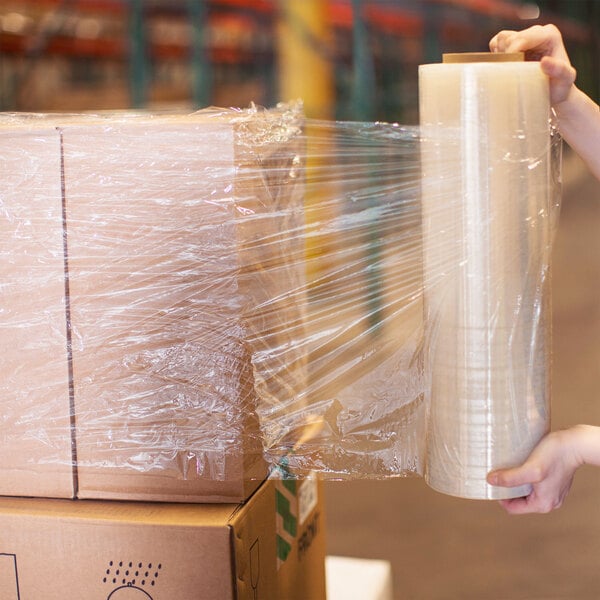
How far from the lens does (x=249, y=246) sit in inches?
42.1

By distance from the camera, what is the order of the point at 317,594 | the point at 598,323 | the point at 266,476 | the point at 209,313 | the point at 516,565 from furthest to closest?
the point at 598,323 < the point at 516,565 < the point at 317,594 < the point at 266,476 < the point at 209,313

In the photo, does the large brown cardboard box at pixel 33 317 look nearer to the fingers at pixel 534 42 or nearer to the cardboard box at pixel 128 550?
the cardboard box at pixel 128 550

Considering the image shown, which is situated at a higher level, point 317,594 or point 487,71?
point 487,71

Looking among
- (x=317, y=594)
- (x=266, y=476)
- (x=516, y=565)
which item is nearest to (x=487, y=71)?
(x=266, y=476)

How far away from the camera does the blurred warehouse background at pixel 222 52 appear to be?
186 inches

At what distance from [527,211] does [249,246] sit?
329 millimetres

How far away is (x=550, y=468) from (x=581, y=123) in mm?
468

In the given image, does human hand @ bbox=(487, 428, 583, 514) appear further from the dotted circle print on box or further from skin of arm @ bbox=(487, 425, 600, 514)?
the dotted circle print on box

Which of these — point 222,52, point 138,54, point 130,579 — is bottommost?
point 130,579

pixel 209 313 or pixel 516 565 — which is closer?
pixel 209 313

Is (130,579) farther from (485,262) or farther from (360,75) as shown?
(360,75)

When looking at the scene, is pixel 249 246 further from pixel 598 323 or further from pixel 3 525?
pixel 598 323

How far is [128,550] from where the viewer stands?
1087 mm

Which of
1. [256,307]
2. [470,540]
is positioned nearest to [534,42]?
[256,307]
